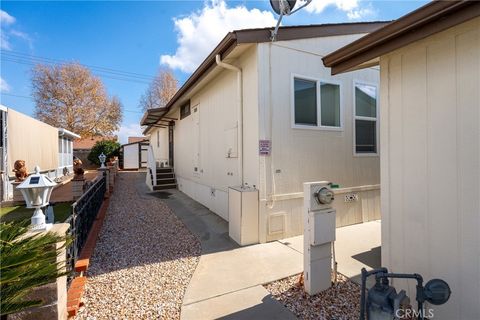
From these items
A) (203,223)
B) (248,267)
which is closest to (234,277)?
(248,267)

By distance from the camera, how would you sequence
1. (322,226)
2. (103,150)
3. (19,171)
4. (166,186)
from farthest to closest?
(103,150) < (166,186) < (19,171) < (322,226)

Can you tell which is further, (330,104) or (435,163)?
(330,104)

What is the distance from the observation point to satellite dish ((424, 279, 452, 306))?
1657 millimetres

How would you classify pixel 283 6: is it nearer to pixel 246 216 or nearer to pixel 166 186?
pixel 246 216

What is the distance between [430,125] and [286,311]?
233cm

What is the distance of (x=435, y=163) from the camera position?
2.33 m

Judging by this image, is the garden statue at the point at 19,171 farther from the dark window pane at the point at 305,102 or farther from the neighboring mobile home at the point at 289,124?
the dark window pane at the point at 305,102

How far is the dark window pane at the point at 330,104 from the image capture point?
531 centimetres

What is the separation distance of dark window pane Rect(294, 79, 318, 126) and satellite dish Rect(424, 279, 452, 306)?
11.9 feet

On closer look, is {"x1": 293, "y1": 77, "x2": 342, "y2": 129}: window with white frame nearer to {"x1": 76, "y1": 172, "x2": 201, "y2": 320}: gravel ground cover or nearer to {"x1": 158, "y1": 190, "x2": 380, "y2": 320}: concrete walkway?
{"x1": 158, "y1": 190, "x2": 380, "y2": 320}: concrete walkway

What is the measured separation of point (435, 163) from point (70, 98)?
28378 mm

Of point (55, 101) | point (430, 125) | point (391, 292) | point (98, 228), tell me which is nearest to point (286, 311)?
point (391, 292)

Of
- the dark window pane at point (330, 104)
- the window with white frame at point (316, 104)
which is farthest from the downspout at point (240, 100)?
the dark window pane at point (330, 104)

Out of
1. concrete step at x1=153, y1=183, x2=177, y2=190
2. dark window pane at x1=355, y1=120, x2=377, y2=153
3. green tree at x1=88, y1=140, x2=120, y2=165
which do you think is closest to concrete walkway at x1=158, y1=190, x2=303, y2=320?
dark window pane at x1=355, y1=120, x2=377, y2=153
